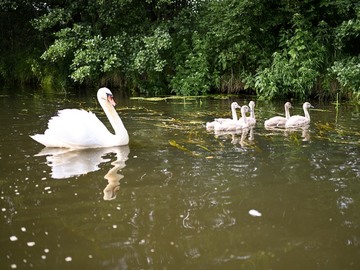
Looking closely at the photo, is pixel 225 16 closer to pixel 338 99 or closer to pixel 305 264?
pixel 338 99

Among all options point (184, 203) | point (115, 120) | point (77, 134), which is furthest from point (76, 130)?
point (184, 203)

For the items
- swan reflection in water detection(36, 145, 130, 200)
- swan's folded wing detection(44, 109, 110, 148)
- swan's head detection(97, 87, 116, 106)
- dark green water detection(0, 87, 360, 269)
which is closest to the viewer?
dark green water detection(0, 87, 360, 269)

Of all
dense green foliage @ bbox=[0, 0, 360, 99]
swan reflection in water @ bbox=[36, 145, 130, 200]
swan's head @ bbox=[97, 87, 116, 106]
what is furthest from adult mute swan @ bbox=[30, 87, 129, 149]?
dense green foliage @ bbox=[0, 0, 360, 99]

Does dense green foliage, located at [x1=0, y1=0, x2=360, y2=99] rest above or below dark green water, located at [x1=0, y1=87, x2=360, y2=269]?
above

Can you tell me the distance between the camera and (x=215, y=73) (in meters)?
17.4

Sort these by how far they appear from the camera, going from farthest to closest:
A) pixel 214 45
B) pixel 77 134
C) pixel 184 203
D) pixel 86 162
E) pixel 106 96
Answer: pixel 214 45 → pixel 106 96 → pixel 77 134 → pixel 86 162 → pixel 184 203

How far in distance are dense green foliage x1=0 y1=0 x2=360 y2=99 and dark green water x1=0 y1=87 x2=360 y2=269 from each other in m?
6.63

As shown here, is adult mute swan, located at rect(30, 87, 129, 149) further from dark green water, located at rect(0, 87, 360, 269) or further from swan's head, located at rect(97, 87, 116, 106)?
swan's head, located at rect(97, 87, 116, 106)

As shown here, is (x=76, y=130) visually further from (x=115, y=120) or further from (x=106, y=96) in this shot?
(x=106, y=96)

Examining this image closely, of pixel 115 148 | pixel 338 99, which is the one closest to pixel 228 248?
pixel 115 148

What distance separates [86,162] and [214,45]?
11.6 metres

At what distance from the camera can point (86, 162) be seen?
21.8 feet

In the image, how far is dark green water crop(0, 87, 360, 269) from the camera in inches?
142

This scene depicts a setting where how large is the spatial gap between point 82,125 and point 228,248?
428cm
